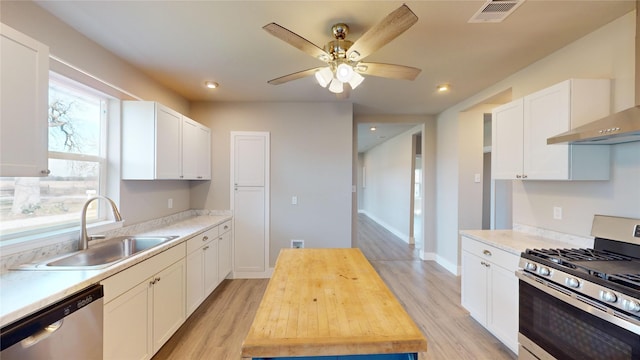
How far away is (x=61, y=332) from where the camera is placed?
4.04 feet

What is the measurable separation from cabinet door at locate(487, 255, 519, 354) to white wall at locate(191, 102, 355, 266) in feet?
6.30

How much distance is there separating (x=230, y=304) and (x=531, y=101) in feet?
12.2

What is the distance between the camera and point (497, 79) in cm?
288

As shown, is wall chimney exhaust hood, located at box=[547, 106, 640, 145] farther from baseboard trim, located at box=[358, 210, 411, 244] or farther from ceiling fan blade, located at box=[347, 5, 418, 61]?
baseboard trim, located at box=[358, 210, 411, 244]

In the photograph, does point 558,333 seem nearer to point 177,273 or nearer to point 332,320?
point 332,320

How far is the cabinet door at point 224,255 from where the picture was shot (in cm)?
323

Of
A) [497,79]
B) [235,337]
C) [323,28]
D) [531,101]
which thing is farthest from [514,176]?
[235,337]

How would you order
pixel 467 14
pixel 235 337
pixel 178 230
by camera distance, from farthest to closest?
pixel 178 230
pixel 235 337
pixel 467 14

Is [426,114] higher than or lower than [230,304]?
higher

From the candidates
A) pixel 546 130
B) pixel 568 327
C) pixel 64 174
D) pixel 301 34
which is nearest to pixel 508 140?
pixel 546 130

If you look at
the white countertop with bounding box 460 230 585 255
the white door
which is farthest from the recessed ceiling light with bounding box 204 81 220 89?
the white countertop with bounding box 460 230 585 255

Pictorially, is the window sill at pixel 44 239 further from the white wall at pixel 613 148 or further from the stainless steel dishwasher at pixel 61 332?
the white wall at pixel 613 148

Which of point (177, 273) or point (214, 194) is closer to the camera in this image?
point (177, 273)

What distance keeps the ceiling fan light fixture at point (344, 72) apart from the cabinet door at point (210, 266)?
2.35 m
